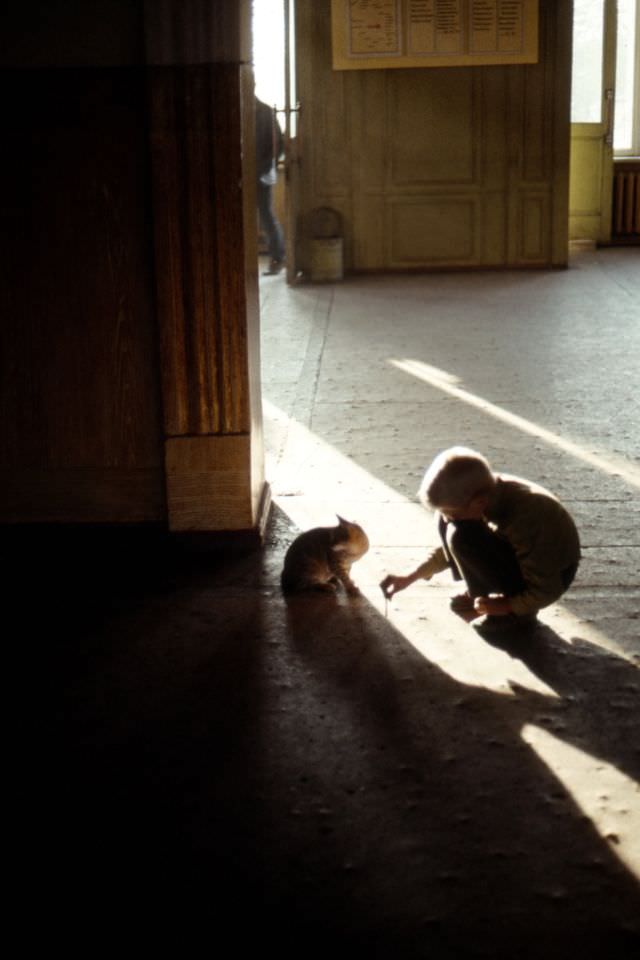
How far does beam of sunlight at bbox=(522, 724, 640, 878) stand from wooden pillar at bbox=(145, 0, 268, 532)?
1309 millimetres

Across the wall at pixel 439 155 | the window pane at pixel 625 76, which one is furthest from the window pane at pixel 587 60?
the wall at pixel 439 155

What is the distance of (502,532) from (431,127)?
7235 mm

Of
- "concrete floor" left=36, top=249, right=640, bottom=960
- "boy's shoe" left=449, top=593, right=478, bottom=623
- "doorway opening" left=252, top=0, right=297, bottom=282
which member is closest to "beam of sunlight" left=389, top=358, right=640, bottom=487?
"concrete floor" left=36, top=249, right=640, bottom=960

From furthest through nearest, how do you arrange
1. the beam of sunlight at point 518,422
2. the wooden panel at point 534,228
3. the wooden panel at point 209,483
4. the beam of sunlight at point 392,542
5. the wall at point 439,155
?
the wooden panel at point 534,228, the wall at point 439,155, the beam of sunlight at point 518,422, the wooden panel at point 209,483, the beam of sunlight at point 392,542

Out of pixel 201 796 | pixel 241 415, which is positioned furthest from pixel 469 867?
pixel 241 415

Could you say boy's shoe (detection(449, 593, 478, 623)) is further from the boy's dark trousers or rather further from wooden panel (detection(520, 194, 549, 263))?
wooden panel (detection(520, 194, 549, 263))

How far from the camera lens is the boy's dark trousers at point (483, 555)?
2.56 meters

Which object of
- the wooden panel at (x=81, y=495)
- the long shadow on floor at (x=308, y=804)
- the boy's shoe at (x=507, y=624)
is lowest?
the long shadow on floor at (x=308, y=804)

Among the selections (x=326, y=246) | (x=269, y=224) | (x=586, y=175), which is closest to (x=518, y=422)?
(x=326, y=246)

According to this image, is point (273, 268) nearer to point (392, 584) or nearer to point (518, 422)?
point (518, 422)

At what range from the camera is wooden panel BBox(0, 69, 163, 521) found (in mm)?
3074

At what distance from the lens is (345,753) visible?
2.18 m

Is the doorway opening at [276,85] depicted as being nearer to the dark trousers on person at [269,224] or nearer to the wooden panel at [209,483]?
the dark trousers on person at [269,224]

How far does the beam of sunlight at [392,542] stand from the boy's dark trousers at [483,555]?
0.15m
